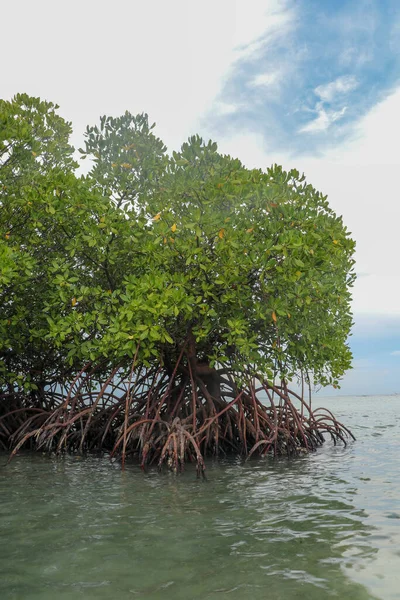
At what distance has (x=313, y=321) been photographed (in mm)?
Answer: 9602

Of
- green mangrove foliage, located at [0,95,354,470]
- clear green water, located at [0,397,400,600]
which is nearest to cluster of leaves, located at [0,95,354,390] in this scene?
green mangrove foliage, located at [0,95,354,470]

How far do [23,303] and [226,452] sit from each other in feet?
15.3

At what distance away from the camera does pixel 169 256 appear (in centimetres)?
856

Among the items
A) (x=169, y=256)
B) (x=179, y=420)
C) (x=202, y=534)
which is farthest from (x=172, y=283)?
(x=202, y=534)

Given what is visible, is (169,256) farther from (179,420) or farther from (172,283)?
(179,420)

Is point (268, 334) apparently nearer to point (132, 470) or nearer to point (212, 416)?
point (212, 416)

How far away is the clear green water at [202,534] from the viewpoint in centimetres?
392

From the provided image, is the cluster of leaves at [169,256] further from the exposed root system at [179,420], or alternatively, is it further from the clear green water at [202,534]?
the clear green water at [202,534]

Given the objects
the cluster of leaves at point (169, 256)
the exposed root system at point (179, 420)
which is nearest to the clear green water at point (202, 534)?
the exposed root system at point (179, 420)

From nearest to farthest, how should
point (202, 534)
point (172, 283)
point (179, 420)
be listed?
point (202, 534)
point (172, 283)
point (179, 420)

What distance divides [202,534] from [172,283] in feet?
13.3

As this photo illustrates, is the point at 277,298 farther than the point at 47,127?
No

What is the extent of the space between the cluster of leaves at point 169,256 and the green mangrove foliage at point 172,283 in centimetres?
3

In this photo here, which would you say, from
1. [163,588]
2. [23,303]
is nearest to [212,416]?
[23,303]
